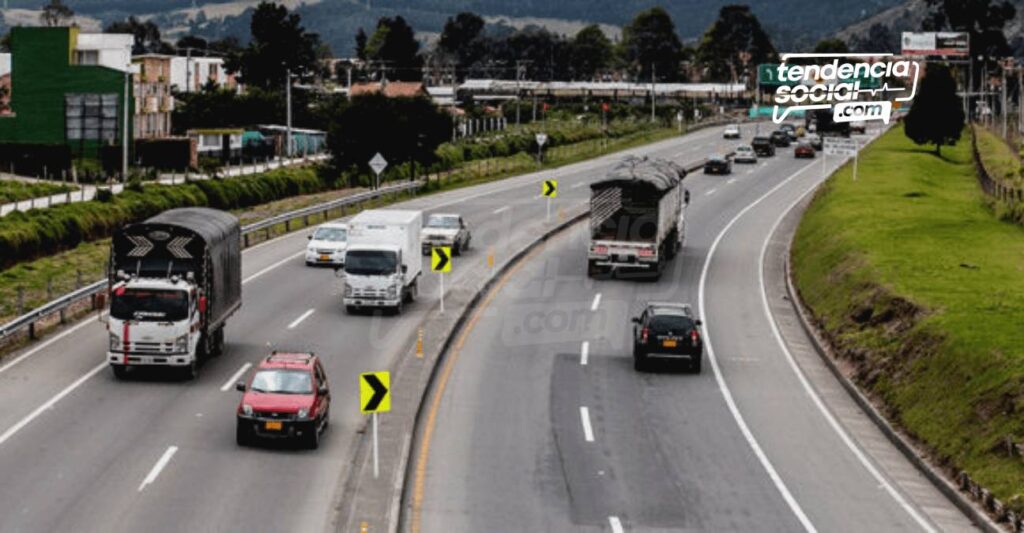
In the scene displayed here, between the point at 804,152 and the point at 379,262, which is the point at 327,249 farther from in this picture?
the point at 804,152

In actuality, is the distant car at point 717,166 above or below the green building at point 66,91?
below

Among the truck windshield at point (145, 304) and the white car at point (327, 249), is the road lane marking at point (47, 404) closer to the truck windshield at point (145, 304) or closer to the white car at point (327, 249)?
the truck windshield at point (145, 304)

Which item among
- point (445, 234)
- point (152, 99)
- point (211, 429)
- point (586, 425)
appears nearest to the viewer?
point (211, 429)

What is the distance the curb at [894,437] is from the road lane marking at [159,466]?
1504 centimetres

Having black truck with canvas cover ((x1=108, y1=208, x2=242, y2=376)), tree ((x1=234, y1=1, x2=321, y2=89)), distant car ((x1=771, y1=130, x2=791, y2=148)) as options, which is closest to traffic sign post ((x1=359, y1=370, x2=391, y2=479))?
black truck with canvas cover ((x1=108, y1=208, x2=242, y2=376))

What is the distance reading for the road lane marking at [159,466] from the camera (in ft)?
90.6

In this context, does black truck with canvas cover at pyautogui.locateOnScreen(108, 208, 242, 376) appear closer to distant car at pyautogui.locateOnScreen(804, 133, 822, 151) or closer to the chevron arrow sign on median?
the chevron arrow sign on median

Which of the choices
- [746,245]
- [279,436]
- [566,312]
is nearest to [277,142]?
[746,245]

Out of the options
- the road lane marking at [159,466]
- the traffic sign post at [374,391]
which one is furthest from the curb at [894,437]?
the road lane marking at [159,466]

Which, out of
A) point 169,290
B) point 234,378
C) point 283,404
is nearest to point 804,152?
point 234,378

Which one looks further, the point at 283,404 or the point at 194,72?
the point at 194,72

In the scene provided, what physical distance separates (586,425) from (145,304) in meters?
10.7

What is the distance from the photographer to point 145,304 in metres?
35.4

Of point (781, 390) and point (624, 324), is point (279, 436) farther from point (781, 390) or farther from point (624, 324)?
point (624, 324)
